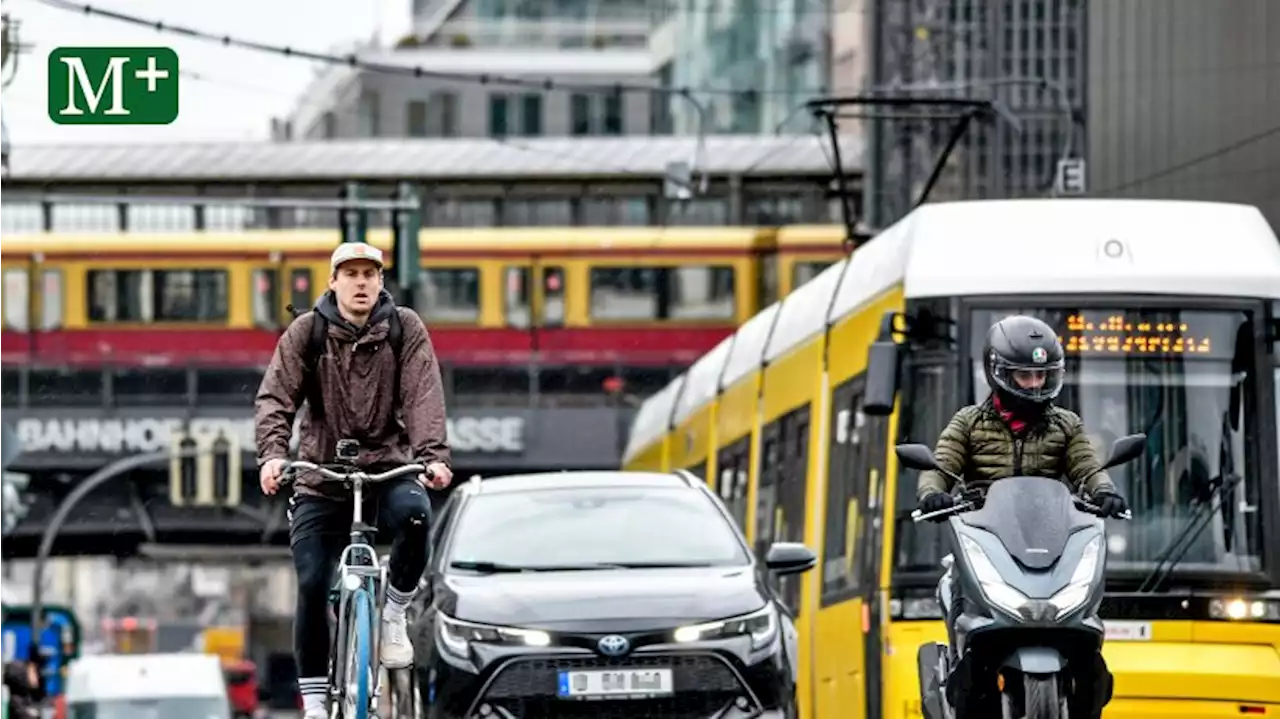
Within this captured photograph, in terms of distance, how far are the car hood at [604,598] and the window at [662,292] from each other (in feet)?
127

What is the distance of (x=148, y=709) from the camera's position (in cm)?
3934

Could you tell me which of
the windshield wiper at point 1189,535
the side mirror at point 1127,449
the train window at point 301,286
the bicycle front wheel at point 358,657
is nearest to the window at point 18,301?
the train window at point 301,286

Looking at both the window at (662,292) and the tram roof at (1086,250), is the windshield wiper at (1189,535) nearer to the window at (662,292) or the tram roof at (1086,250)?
the tram roof at (1086,250)

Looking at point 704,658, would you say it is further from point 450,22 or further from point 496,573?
point 450,22

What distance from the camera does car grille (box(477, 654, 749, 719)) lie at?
45.3ft

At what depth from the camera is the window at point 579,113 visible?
377ft

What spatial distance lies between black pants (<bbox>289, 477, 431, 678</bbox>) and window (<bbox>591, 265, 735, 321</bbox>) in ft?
134

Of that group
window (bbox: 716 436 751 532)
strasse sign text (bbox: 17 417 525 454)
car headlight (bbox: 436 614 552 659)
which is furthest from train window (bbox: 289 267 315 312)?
car headlight (bbox: 436 614 552 659)

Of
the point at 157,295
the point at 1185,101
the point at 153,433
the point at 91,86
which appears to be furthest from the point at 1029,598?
the point at 153,433

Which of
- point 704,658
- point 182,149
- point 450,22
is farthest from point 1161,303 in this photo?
point 450,22

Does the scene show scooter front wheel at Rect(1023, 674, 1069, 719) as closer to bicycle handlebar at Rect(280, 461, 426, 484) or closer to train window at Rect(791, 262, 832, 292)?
bicycle handlebar at Rect(280, 461, 426, 484)

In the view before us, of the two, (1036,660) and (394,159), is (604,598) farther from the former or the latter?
(394,159)

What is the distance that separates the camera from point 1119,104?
34.2 metres

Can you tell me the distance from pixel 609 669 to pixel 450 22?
107343mm
